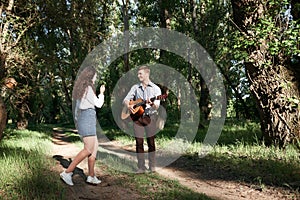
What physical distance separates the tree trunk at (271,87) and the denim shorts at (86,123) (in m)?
4.47

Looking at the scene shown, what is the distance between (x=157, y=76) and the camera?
1705 cm

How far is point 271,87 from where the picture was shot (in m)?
7.46

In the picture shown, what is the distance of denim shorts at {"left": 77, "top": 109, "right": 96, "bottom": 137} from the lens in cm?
488

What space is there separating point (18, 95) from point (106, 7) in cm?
989

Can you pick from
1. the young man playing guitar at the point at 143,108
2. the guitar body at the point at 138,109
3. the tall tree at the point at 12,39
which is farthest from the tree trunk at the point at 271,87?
the tall tree at the point at 12,39

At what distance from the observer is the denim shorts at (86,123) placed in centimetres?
488

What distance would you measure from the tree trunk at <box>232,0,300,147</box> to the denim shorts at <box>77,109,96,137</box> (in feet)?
14.7

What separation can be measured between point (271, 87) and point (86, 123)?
5.19 meters

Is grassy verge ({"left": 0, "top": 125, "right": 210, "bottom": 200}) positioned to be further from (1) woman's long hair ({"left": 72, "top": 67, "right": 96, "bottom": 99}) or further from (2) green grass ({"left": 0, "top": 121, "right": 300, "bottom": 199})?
(1) woman's long hair ({"left": 72, "top": 67, "right": 96, "bottom": 99})

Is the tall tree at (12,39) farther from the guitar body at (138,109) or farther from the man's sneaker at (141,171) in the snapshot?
the man's sneaker at (141,171)

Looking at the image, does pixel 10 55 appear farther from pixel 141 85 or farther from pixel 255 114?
pixel 255 114

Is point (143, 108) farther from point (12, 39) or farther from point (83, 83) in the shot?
point (12, 39)

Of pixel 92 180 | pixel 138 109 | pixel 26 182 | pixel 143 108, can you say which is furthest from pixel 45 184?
pixel 143 108

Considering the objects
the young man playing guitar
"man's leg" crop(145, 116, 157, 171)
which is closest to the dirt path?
"man's leg" crop(145, 116, 157, 171)
